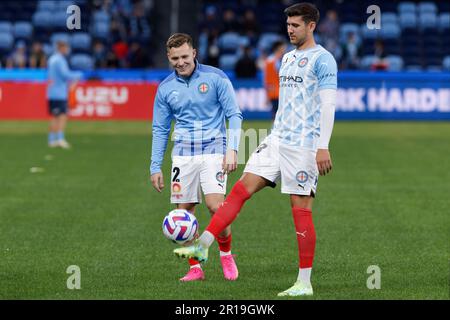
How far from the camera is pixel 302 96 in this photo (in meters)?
8.91

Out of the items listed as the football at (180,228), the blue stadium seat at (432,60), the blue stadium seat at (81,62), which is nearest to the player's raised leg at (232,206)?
the football at (180,228)

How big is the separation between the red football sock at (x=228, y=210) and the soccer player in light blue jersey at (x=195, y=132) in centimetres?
53

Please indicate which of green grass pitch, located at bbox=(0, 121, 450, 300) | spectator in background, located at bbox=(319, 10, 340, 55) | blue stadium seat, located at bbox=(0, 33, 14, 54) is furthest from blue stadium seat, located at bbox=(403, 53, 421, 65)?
green grass pitch, located at bbox=(0, 121, 450, 300)

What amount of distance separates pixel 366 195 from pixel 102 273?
7.06 meters

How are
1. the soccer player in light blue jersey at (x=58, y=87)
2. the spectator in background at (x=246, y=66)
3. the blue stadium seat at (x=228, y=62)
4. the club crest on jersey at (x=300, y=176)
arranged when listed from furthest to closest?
the blue stadium seat at (x=228, y=62) → the spectator in background at (x=246, y=66) → the soccer player in light blue jersey at (x=58, y=87) → the club crest on jersey at (x=300, y=176)

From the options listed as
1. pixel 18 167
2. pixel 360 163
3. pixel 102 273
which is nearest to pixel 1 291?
pixel 102 273

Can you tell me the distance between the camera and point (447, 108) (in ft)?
105

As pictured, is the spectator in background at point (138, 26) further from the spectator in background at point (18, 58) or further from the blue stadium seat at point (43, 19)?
the spectator in background at point (18, 58)

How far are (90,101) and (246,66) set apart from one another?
458 cm

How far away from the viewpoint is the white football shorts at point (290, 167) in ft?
29.3

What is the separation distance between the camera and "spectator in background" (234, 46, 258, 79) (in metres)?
31.7

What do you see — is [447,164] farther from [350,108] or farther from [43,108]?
[43,108]

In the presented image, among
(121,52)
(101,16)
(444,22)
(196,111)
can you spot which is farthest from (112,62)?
(196,111)

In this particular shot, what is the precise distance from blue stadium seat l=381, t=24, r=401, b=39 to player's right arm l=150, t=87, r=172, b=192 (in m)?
29.0
